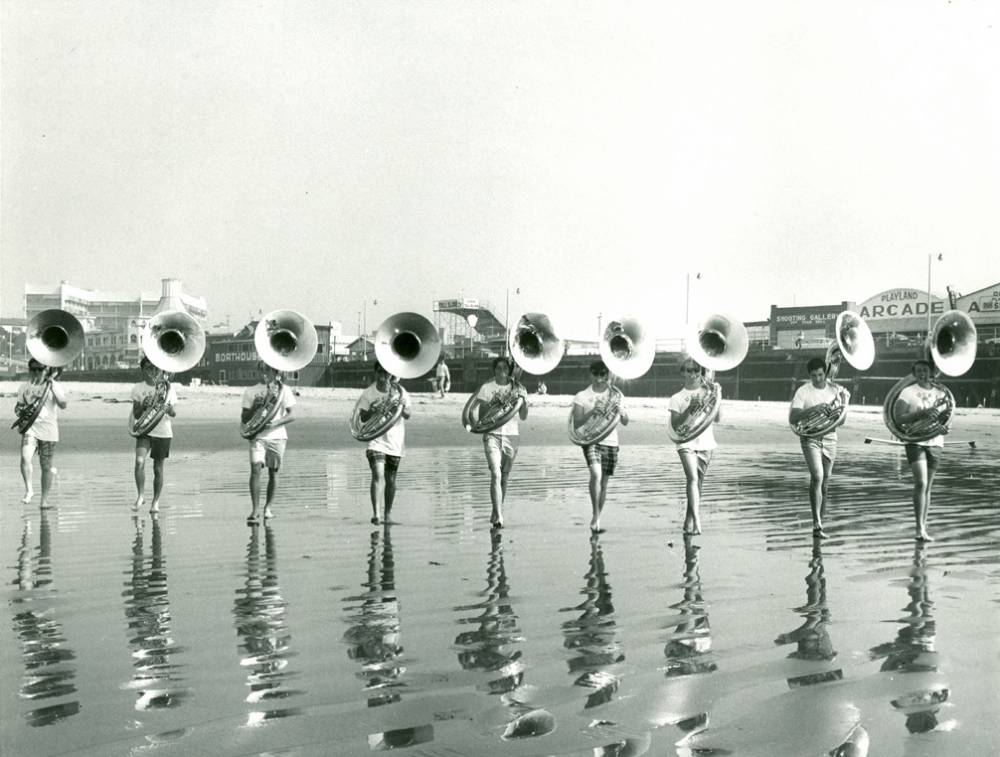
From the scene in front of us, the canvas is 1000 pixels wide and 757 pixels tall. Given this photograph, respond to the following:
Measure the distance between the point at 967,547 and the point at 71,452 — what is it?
52.8 ft

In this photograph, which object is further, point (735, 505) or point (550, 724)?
point (735, 505)

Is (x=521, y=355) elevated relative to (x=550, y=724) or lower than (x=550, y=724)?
elevated

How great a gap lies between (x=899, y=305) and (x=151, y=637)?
72.0 metres

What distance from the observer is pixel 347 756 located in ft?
12.8

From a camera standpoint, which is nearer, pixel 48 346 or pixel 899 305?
pixel 48 346

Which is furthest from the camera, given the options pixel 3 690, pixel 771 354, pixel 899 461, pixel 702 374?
pixel 771 354


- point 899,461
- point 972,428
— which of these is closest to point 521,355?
point 899,461

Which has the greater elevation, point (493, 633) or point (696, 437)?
point (696, 437)

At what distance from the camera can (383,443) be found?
10.8 meters

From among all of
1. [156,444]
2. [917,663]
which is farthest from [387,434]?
[917,663]

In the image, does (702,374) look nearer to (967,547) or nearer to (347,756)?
(967,547)

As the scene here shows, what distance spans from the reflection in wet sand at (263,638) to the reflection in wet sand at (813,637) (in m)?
2.31

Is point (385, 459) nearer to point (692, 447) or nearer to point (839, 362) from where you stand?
point (692, 447)

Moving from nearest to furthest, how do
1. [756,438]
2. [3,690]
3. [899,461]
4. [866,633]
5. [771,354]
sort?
[3,690] < [866,633] < [899,461] < [756,438] < [771,354]
